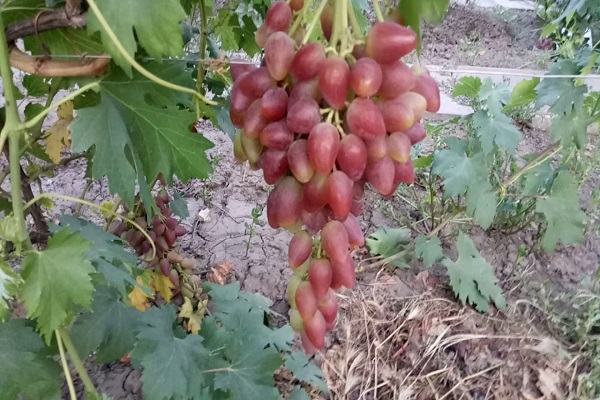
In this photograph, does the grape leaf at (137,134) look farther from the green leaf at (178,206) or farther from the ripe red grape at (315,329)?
the green leaf at (178,206)

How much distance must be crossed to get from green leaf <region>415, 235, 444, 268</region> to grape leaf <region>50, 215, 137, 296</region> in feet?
2.87

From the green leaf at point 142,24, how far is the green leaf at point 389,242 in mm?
1079

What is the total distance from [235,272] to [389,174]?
3.40ft

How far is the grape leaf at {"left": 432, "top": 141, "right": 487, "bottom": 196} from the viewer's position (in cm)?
134

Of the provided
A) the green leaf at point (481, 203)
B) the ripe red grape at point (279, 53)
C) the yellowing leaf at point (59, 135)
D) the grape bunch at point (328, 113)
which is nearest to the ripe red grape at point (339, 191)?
the grape bunch at point (328, 113)

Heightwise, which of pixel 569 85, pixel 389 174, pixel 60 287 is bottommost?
pixel 569 85

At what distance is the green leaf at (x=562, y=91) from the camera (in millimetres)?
1309

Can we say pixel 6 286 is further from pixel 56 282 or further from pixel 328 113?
pixel 328 113

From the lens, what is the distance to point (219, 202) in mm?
1769

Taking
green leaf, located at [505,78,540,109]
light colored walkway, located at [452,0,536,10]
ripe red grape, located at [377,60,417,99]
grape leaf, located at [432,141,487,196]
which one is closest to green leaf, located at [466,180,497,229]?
grape leaf, located at [432,141,487,196]

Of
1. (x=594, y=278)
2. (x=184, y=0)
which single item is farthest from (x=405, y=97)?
(x=594, y=278)

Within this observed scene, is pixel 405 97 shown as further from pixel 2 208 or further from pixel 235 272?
pixel 235 272

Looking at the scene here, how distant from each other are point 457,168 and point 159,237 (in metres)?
0.77

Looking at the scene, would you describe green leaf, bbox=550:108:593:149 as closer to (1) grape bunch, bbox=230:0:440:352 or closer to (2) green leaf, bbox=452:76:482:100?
(2) green leaf, bbox=452:76:482:100
